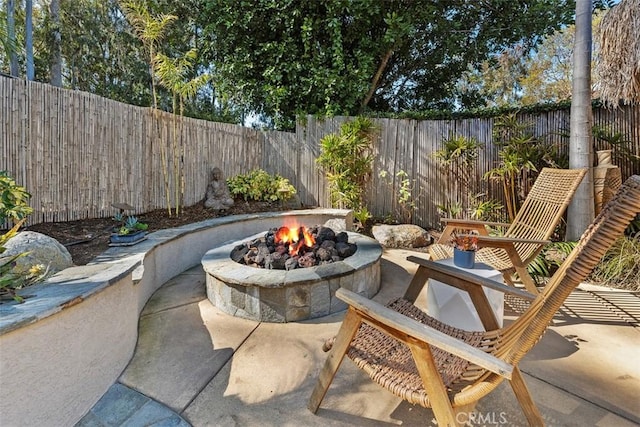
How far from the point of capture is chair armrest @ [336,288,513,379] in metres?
0.99

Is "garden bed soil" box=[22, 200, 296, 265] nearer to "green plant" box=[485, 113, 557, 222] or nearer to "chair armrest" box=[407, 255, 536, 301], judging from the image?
"chair armrest" box=[407, 255, 536, 301]

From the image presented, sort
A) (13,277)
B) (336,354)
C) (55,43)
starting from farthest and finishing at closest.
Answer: (55,43) < (13,277) < (336,354)

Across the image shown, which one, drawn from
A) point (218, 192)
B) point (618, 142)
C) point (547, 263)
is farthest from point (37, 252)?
point (618, 142)

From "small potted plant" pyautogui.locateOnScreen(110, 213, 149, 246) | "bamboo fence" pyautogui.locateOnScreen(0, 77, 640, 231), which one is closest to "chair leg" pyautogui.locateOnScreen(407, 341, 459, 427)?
"small potted plant" pyautogui.locateOnScreen(110, 213, 149, 246)

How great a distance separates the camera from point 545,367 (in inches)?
69.4

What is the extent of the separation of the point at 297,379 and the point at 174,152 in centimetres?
389

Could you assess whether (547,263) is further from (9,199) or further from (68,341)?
(9,199)

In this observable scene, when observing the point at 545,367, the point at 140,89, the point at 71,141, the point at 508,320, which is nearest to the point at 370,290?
the point at 508,320

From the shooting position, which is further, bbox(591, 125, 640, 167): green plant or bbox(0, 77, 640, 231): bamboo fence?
bbox(591, 125, 640, 167): green plant

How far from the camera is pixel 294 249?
2.87 metres

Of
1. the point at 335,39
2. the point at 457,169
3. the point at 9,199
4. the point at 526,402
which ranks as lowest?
the point at 526,402

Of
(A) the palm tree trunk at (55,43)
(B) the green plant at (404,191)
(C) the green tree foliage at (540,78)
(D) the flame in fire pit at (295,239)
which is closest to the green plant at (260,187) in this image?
(B) the green plant at (404,191)

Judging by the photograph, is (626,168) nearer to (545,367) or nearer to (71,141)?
(545,367)

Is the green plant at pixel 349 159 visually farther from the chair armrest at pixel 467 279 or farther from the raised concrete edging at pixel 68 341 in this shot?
the raised concrete edging at pixel 68 341
